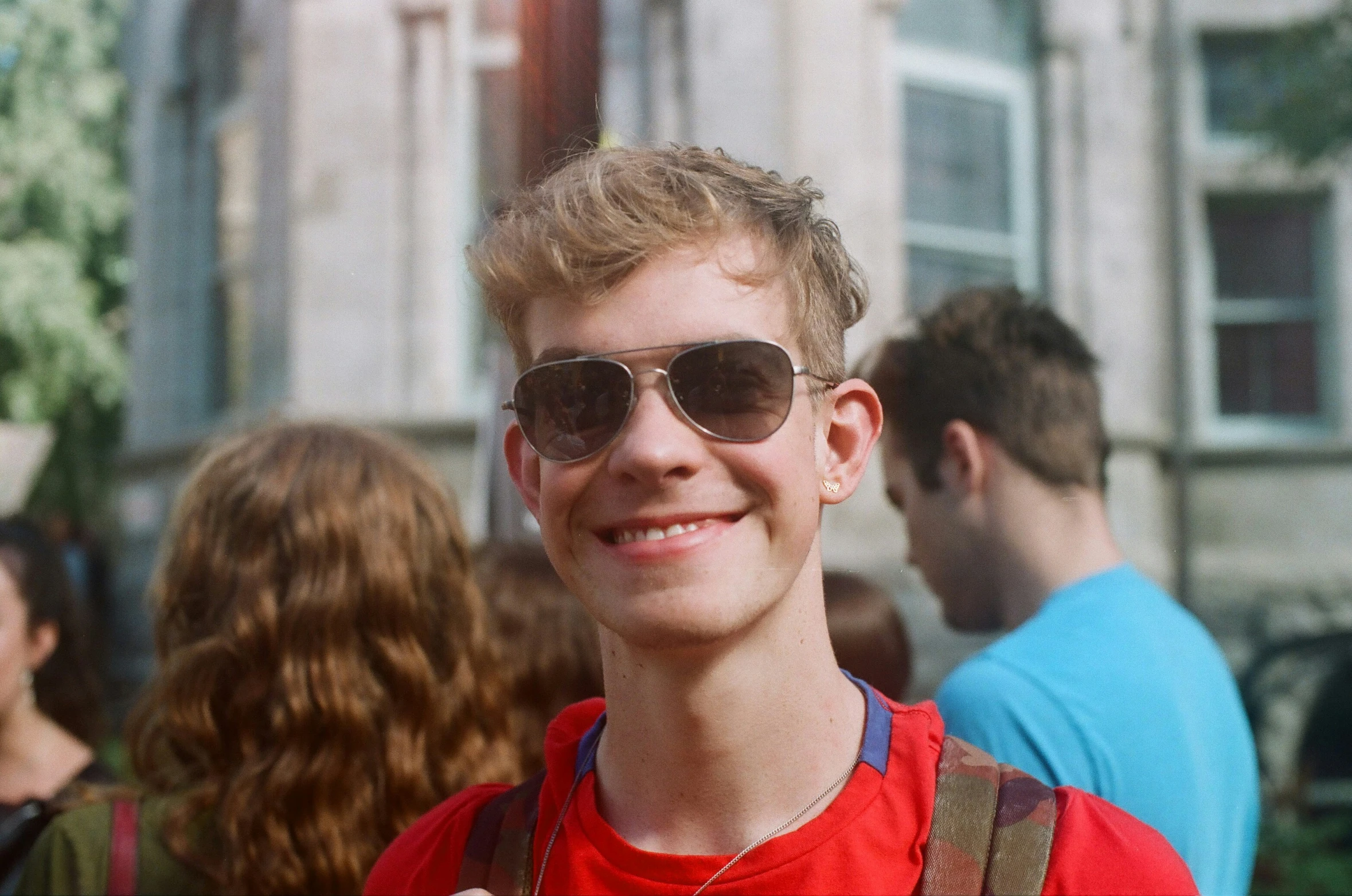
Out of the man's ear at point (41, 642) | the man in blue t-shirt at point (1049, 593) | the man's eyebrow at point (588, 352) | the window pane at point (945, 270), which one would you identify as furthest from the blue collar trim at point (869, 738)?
the window pane at point (945, 270)

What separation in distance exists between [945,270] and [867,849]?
522 centimetres

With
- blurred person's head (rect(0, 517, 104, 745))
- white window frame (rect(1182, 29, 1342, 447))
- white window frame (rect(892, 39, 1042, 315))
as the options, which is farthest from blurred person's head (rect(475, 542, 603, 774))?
white window frame (rect(1182, 29, 1342, 447))

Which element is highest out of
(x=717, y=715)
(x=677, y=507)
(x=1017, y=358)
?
(x=1017, y=358)

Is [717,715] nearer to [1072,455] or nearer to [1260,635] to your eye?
[1072,455]

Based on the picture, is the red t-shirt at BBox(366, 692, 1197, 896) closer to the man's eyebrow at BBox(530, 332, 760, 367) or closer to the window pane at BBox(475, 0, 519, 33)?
the man's eyebrow at BBox(530, 332, 760, 367)

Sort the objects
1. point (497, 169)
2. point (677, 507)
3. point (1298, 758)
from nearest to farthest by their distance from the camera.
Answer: point (677, 507) < point (1298, 758) < point (497, 169)

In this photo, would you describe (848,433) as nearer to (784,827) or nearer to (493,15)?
(784,827)

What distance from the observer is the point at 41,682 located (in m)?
3.36

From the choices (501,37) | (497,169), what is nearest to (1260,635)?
(497,169)

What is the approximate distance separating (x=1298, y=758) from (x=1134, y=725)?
388 centimetres

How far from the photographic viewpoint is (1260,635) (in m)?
5.21

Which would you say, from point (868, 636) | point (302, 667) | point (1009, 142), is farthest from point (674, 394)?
point (1009, 142)

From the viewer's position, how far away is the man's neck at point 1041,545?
209 cm

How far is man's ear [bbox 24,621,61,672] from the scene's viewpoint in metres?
3.11
